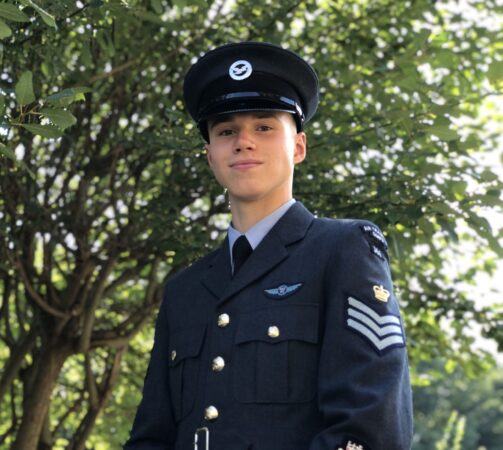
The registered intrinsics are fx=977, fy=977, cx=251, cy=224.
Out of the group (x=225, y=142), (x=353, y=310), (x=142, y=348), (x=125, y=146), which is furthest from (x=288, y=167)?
(x=142, y=348)

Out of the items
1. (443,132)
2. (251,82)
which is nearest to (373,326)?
(251,82)

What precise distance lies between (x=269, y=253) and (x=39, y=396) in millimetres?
3543

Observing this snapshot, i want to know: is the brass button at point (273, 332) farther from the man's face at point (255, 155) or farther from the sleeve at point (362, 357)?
the man's face at point (255, 155)

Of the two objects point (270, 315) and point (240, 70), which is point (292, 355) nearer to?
point (270, 315)

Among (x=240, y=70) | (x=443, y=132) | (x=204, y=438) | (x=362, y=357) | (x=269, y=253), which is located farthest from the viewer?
(x=443, y=132)

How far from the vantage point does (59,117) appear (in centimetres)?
301

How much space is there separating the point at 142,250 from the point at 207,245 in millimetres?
676

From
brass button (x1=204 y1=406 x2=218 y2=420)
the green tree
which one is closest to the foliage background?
brass button (x1=204 y1=406 x2=218 y2=420)

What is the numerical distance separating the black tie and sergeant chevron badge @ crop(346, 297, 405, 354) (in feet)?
1.40

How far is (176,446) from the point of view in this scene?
2.61m

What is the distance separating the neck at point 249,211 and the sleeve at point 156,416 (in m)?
0.45

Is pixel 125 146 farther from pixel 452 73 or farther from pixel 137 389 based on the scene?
pixel 137 389

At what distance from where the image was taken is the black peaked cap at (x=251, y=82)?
2641 millimetres

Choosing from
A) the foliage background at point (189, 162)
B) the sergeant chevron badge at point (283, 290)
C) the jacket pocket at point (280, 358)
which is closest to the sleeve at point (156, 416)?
the jacket pocket at point (280, 358)
